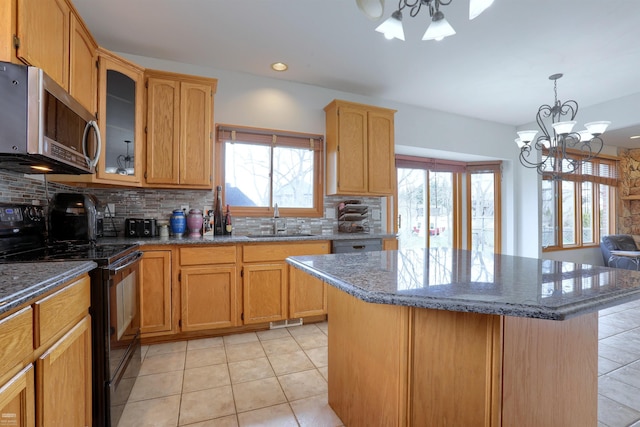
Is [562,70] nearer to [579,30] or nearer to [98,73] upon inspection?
[579,30]

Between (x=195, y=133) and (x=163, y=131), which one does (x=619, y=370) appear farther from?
(x=163, y=131)

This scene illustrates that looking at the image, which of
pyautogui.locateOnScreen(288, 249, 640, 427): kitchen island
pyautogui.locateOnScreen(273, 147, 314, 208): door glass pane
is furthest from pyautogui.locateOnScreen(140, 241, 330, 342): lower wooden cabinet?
pyautogui.locateOnScreen(288, 249, 640, 427): kitchen island

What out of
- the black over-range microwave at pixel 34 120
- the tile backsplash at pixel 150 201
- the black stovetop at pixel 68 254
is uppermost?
the black over-range microwave at pixel 34 120

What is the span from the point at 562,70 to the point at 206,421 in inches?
175

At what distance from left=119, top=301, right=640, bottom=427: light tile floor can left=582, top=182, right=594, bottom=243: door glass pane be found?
3.60 meters

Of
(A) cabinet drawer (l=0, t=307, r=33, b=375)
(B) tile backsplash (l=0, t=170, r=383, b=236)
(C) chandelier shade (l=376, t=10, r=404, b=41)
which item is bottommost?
(A) cabinet drawer (l=0, t=307, r=33, b=375)

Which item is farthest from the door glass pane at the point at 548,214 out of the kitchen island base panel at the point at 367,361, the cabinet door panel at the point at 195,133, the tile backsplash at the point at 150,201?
the cabinet door panel at the point at 195,133

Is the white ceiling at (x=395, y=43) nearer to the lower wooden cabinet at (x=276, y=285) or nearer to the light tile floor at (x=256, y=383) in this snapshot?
the lower wooden cabinet at (x=276, y=285)

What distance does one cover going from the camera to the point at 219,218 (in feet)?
10.0

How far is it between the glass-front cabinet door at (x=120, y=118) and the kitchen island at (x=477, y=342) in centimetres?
202

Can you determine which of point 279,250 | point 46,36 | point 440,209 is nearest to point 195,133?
point 46,36

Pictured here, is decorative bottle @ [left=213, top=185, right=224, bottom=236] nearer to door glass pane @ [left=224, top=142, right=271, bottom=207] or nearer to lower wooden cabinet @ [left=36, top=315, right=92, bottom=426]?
door glass pane @ [left=224, top=142, right=271, bottom=207]

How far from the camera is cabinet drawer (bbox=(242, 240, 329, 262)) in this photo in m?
2.73

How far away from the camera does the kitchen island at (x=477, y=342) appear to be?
35.0 inches
